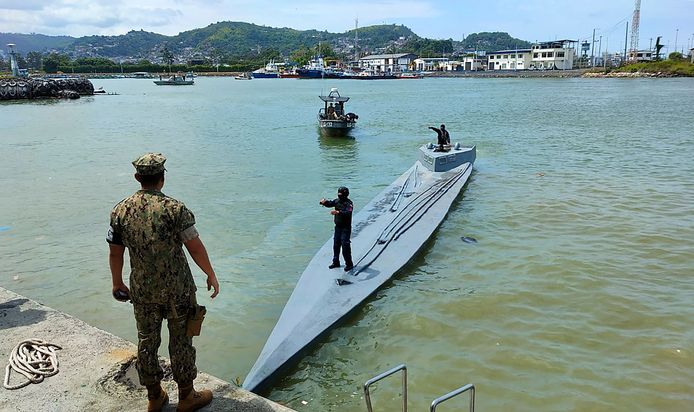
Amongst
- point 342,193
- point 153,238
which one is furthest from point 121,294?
point 342,193

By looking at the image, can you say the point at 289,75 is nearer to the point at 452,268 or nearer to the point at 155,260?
the point at 452,268

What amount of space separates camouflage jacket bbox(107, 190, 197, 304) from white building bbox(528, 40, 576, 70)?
529ft

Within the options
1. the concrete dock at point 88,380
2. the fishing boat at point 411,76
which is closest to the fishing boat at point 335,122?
the concrete dock at point 88,380

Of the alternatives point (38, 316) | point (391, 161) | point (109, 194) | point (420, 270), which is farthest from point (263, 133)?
point (38, 316)

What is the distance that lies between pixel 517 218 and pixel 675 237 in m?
3.70

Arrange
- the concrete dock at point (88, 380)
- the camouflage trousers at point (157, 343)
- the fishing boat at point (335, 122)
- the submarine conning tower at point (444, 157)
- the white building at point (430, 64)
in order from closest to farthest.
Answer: the camouflage trousers at point (157, 343) < the concrete dock at point (88, 380) < the submarine conning tower at point (444, 157) < the fishing boat at point (335, 122) < the white building at point (430, 64)

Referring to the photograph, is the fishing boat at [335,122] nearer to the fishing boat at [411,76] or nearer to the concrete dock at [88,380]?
the concrete dock at [88,380]

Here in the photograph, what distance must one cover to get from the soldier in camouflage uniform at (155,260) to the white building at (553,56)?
16110cm

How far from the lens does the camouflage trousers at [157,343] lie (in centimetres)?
407

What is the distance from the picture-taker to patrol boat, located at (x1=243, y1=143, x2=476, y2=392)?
21.5 feet

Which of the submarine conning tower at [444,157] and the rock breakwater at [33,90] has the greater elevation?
the rock breakwater at [33,90]

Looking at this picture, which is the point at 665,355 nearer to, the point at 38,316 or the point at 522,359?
the point at 522,359

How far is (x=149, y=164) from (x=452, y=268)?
7405mm

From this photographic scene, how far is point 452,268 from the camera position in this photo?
398 inches
